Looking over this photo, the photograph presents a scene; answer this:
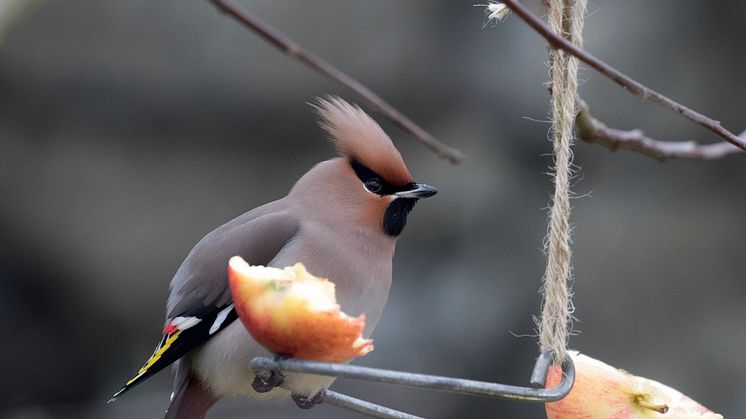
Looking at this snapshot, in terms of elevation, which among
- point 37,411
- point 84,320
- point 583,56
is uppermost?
point 583,56

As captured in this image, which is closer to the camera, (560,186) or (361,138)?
(560,186)

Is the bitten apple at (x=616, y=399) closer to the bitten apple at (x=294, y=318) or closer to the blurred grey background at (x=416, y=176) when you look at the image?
the bitten apple at (x=294, y=318)

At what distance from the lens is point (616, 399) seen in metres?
1.23

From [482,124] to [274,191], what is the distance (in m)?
0.77

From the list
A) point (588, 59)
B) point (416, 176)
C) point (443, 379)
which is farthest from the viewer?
point (416, 176)

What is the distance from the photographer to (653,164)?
3475 millimetres

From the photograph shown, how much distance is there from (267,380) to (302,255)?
0.31 meters

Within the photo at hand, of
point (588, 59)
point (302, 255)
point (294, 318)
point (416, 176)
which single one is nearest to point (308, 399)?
point (302, 255)

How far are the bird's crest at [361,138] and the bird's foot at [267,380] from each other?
0.38m

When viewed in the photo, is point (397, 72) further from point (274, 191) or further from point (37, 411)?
point (37, 411)

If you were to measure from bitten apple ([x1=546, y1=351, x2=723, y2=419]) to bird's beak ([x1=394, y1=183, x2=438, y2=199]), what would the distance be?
0.39 meters

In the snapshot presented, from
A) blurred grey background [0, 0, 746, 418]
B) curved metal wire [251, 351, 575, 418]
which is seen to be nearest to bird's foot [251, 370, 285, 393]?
curved metal wire [251, 351, 575, 418]

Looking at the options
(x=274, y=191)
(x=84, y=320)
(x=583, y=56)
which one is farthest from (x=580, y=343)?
(x=583, y=56)

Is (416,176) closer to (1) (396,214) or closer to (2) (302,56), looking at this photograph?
(1) (396,214)
